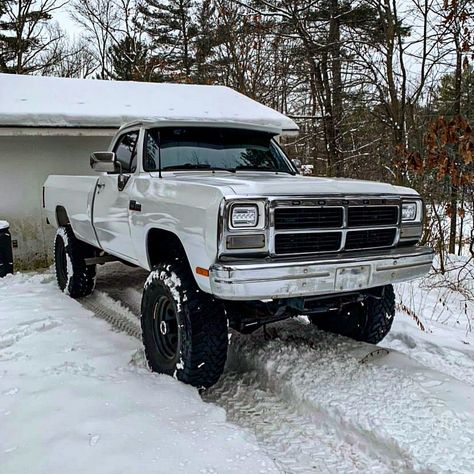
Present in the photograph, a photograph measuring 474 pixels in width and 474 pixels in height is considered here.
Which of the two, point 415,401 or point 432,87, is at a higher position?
point 432,87

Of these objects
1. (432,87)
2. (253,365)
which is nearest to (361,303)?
(253,365)

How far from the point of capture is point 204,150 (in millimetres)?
4898

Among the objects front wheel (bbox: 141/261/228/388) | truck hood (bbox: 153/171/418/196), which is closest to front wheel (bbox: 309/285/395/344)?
truck hood (bbox: 153/171/418/196)

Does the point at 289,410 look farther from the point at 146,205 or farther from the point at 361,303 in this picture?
the point at 146,205

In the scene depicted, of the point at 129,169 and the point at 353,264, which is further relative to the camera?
the point at 129,169

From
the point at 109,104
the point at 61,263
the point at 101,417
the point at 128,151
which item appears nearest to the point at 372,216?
the point at 101,417

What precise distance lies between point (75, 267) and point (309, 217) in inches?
160

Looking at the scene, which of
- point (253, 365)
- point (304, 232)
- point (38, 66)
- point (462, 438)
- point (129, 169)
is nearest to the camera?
point (462, 438)

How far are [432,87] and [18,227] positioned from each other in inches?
367

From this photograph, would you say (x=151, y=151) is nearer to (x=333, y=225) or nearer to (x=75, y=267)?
(x=333, y=225)

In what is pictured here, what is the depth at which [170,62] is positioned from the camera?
25000 mm

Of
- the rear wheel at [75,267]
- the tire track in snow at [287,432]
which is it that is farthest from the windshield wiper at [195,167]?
the rear wheel at [75,267]

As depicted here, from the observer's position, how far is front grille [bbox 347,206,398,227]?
147 inches

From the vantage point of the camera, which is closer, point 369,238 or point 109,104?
point 369,238
